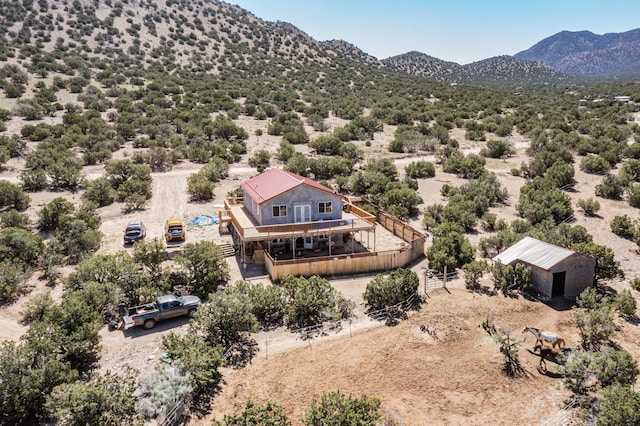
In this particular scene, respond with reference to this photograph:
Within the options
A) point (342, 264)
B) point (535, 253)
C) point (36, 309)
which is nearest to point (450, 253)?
point (535, 253)

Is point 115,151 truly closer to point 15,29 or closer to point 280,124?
point 280,124

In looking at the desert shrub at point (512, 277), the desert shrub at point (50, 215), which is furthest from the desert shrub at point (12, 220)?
the desert shrub at point (512, 277)

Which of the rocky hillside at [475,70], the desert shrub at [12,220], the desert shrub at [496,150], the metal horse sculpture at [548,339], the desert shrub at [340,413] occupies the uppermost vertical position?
the rocky hillside at [475,70]

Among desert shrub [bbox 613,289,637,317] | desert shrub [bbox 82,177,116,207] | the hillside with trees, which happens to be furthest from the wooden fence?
desert shrub [bbox 82,177,116,207]

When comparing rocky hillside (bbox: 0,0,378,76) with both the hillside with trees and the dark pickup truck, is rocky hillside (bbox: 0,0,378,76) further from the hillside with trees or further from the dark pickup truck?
the dark pickup truck

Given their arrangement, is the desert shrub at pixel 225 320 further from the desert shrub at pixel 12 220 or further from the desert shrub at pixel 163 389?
the desert shrub at pixel 12 220

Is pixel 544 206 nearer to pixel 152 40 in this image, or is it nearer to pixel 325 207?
pixel 325 207
